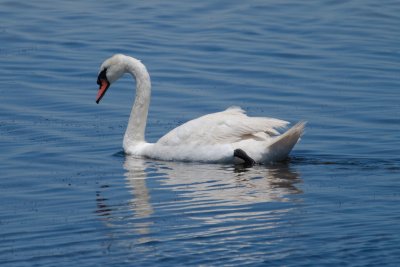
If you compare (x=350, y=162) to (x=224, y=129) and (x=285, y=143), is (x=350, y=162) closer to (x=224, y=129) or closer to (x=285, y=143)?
(x=285, y=143)

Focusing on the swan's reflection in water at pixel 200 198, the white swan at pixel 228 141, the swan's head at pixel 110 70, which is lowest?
the swan's reflection in water at pixel 200 198

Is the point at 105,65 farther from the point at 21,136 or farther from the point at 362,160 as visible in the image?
the point at 362,160

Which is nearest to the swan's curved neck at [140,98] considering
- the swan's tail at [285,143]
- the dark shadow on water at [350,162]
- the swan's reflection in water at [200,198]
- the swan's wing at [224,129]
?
the swan's reflection in water at [200,198]

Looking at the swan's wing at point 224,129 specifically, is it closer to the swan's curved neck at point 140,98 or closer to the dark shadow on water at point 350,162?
the dark shadow on water at point 350,162

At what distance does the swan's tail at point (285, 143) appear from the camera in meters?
13.1

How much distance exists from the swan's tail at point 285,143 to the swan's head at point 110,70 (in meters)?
3.08

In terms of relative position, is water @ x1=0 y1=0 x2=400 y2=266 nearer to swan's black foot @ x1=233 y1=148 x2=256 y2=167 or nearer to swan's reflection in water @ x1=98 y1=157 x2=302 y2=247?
swan's reflection in water @ x1=98 y1=157 x2=302 y2=247

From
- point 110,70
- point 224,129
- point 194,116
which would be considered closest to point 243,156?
point 224,129

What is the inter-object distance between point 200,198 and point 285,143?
2.19m

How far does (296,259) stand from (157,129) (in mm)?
7359

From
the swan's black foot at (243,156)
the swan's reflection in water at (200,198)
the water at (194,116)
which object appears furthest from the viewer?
the swan's black foot at (243,156)

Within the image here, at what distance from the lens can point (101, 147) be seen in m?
14.8

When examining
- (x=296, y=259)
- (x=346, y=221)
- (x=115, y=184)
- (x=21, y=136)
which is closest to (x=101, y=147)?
(x=21, y=136)

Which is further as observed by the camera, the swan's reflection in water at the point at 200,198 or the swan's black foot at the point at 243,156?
the swan's black foot at the point at 243,156
